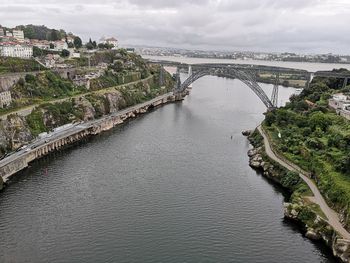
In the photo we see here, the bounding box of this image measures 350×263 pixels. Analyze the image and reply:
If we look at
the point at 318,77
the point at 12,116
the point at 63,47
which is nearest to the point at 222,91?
the point at 318,77

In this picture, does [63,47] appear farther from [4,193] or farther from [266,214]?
[266,214]

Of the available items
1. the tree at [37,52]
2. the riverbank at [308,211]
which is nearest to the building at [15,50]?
the tree at [37,52]

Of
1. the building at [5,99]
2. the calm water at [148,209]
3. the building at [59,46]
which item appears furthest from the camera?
the building at [59,46]

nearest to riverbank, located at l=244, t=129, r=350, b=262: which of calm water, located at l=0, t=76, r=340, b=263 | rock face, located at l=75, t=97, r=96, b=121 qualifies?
calm water, located at l=0, t=76, r=340, b=263

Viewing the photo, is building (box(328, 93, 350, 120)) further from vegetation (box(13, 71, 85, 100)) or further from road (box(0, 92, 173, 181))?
vegetation (box(13, 71, 85, 100))

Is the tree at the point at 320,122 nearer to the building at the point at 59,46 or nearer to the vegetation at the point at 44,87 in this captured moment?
the vegetation at the point at 44,87
